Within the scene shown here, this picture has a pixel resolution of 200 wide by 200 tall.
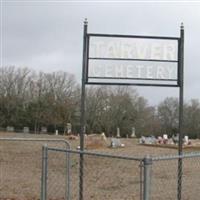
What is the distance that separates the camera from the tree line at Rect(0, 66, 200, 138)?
87250 mm

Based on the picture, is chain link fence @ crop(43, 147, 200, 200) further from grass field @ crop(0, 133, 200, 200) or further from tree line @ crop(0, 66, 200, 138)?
tree line @ crop(0, 66, 200, 138)

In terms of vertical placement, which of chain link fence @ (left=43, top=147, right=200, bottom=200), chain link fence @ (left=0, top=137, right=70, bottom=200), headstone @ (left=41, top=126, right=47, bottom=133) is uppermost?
chain link fence @ (left=43, top=147, right=200, bottom=200)

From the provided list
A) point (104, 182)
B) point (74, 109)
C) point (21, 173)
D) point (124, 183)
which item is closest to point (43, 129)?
point (74, 109)

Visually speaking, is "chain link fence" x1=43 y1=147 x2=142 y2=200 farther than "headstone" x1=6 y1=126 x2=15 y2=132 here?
No

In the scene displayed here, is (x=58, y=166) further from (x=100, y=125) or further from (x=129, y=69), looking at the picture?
(x=100, y=125)

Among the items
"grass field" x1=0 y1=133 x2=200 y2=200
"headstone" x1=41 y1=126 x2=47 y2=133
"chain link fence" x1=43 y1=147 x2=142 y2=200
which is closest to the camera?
"chain link fence" x1=43 y1=147 x2=142 y2=200

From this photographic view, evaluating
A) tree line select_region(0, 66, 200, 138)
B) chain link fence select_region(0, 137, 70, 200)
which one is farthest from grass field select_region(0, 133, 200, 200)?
tree line select_region(0, 66, 200, 138)

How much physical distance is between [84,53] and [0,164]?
9444 millimetres

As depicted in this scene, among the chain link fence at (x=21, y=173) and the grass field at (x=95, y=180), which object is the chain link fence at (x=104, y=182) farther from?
the chain link fence at (x=21, y=173)

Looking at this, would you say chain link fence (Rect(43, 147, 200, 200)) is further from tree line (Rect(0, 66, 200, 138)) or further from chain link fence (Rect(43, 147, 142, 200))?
tree line (Rect(0, 66, 200, 138))

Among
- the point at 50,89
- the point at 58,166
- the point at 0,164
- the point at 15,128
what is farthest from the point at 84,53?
the point at 50,89

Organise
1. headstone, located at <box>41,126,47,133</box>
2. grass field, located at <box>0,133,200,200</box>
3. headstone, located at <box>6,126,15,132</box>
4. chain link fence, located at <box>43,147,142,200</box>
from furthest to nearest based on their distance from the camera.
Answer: headstone, located at <box>41,126,47,133</box> → headstone, located at <box>6,126,15,132</box> → grass field, located at <box>0,133,200,200</box> → chain link fence, located at <box>43,147,142,200</box>

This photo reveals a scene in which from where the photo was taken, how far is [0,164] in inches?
703

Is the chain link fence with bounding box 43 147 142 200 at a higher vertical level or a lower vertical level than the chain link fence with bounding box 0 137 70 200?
higher
